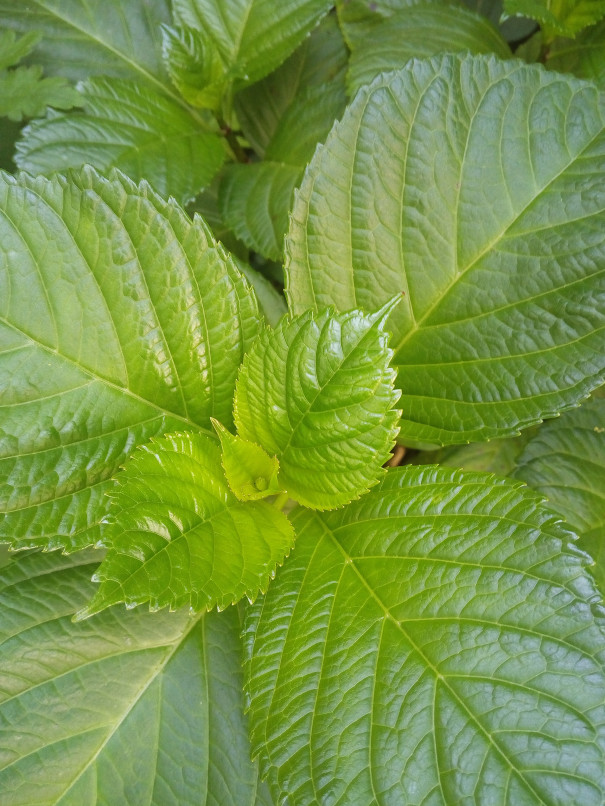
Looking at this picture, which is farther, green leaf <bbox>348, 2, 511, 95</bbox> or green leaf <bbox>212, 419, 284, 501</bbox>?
green leaf <bbox>348, 2, 511, 95</bbox>

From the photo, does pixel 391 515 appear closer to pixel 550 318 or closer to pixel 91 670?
pixel 550 318

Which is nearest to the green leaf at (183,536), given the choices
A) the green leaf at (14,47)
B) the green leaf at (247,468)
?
the green leaf at (247,468)

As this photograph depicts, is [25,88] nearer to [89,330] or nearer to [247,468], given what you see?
[89,330]

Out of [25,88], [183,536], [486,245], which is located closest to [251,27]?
[25,88]

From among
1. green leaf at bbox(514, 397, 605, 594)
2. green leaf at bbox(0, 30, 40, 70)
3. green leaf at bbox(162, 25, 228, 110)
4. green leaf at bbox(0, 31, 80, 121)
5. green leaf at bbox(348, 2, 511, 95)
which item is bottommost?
green leaf at bbox(514, 397, 605, 594)

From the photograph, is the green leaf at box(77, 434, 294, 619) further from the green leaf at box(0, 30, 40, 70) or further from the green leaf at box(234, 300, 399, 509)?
the green leaf at box(0, 30, 40, 70)

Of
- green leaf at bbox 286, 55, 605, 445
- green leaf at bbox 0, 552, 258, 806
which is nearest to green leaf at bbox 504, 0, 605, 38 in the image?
green leaf at bbox 286, 55, 605, 445

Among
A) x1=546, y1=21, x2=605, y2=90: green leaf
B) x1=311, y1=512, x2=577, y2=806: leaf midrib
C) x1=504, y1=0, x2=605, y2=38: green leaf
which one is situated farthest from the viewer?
x1=546, y1=21, x2=605, y2=90: green leaf

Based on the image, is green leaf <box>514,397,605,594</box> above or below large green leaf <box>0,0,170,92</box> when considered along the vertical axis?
below
